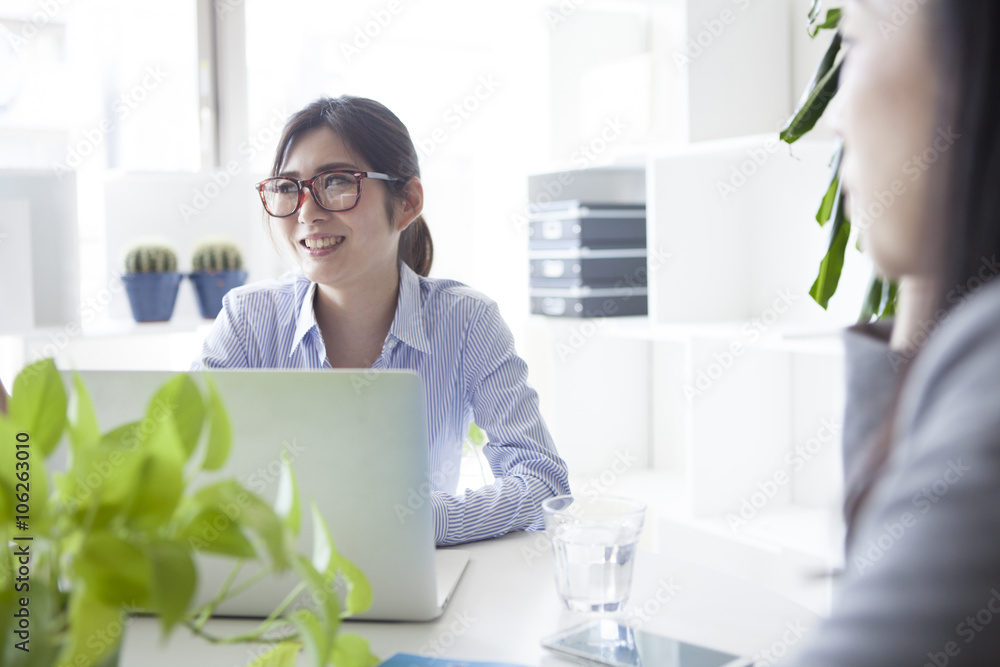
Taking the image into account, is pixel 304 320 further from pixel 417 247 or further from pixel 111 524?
pixel 111 524

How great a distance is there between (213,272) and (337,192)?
925 mm

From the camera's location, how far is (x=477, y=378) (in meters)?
1.70

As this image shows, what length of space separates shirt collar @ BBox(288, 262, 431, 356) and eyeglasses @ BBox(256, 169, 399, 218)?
18cm

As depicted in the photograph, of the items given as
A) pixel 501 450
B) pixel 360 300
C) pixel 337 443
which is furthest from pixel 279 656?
pixel 360 300

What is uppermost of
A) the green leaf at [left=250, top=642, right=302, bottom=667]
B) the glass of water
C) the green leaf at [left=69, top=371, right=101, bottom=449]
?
the green leaf at [left=69, top=371, right=101, bottom=449]

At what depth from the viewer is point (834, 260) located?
1.51m

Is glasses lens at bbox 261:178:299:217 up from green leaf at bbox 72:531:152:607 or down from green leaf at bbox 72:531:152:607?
up

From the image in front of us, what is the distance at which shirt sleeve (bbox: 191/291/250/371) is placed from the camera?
5.70ft

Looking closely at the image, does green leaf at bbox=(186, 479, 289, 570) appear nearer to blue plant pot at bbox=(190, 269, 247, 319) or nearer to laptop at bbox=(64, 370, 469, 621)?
laptop at bbox=(64, 370, 469, 621)

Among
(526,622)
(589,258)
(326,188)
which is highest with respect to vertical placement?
(326,188)

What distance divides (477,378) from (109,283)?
4.66 feet

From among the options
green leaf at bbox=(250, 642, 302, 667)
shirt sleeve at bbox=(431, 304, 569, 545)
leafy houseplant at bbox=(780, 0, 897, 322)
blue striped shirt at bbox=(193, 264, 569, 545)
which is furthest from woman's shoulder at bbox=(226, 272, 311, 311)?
green leaf at bbox=(250, 642, 302, 667)

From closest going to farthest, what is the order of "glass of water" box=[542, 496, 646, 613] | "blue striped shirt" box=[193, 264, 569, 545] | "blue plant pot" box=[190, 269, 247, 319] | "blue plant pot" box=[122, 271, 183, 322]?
"glass of water" box=[542, 496, 646, 613] < "blue striped shirt" box=[193, 264, 569, 545] < "blue plant pot" box=[122, 271, 183, 322] < "blue plant pot" box=[190, 269, 247, 319]

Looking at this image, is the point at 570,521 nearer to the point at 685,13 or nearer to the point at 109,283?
the point at 685,13
